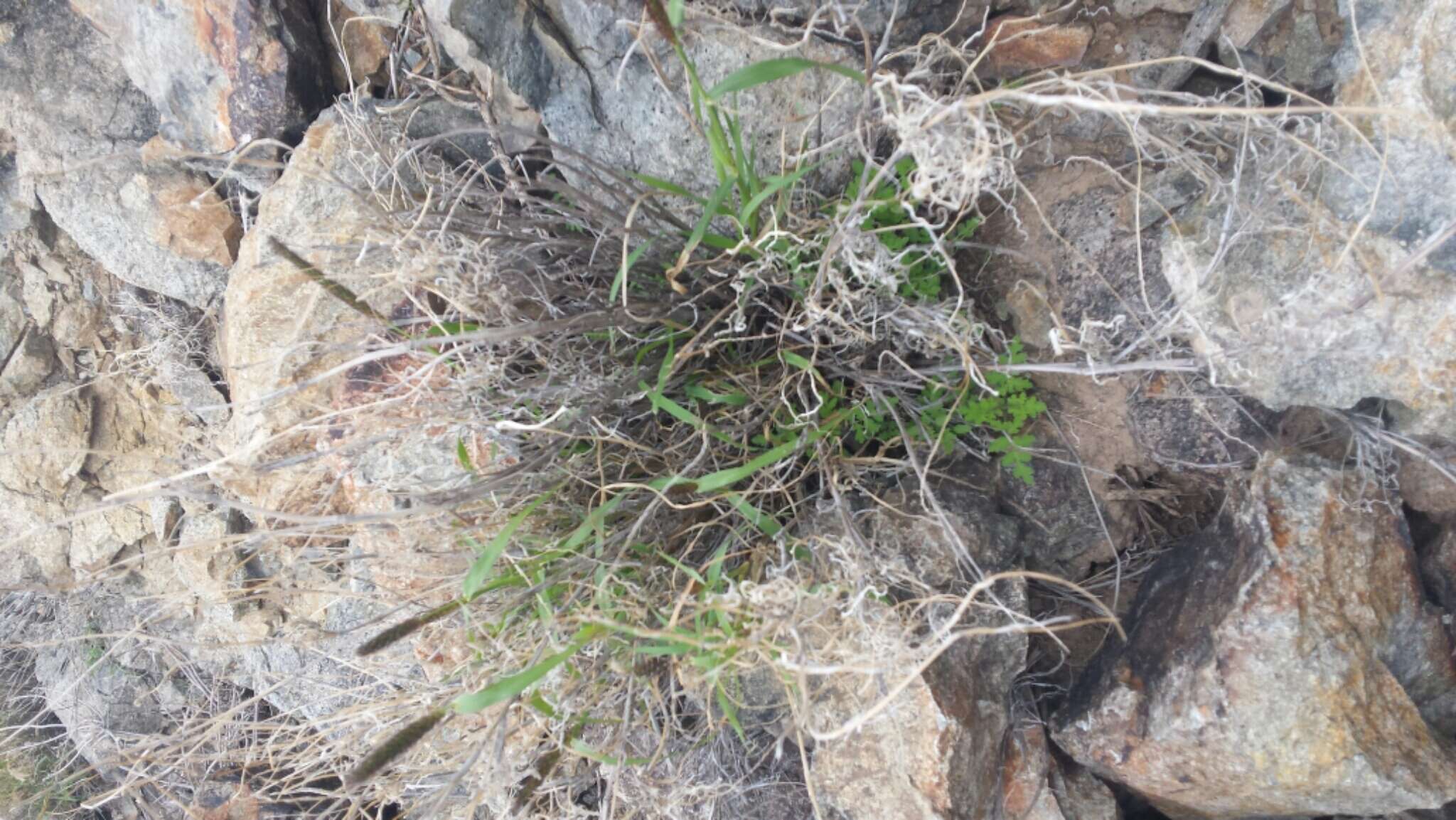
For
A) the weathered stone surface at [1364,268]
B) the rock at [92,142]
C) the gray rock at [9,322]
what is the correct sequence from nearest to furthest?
1. the weathered stone surface at [1364,268]
2. the rock at [92,142]
3. the gray rock at [9,322]

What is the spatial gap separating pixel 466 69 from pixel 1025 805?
2303 millimetres

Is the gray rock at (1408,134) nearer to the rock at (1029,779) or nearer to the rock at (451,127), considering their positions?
the rock at (1029,779)

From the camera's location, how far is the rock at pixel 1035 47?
1772 millimetres

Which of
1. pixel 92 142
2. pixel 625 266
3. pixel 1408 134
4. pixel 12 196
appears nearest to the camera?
pixel 1408 134

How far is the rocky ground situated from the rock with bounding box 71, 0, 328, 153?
1cm

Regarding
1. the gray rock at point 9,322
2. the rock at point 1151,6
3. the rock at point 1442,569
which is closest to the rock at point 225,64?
the gray rock at point 9,322

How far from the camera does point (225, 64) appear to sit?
2.24 metres

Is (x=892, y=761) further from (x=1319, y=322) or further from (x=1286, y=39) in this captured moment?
(x=1286, y=39)

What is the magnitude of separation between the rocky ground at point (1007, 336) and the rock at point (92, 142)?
0.04ft

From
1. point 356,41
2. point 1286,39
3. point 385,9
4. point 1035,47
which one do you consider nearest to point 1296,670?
point 1286,39

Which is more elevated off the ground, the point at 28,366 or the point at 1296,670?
the point at 28,366

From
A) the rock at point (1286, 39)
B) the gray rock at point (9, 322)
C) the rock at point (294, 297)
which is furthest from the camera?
the gray rock at point (9, 322)

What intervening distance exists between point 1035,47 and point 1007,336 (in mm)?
642

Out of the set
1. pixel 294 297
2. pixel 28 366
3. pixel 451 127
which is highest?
pixel 451 127
